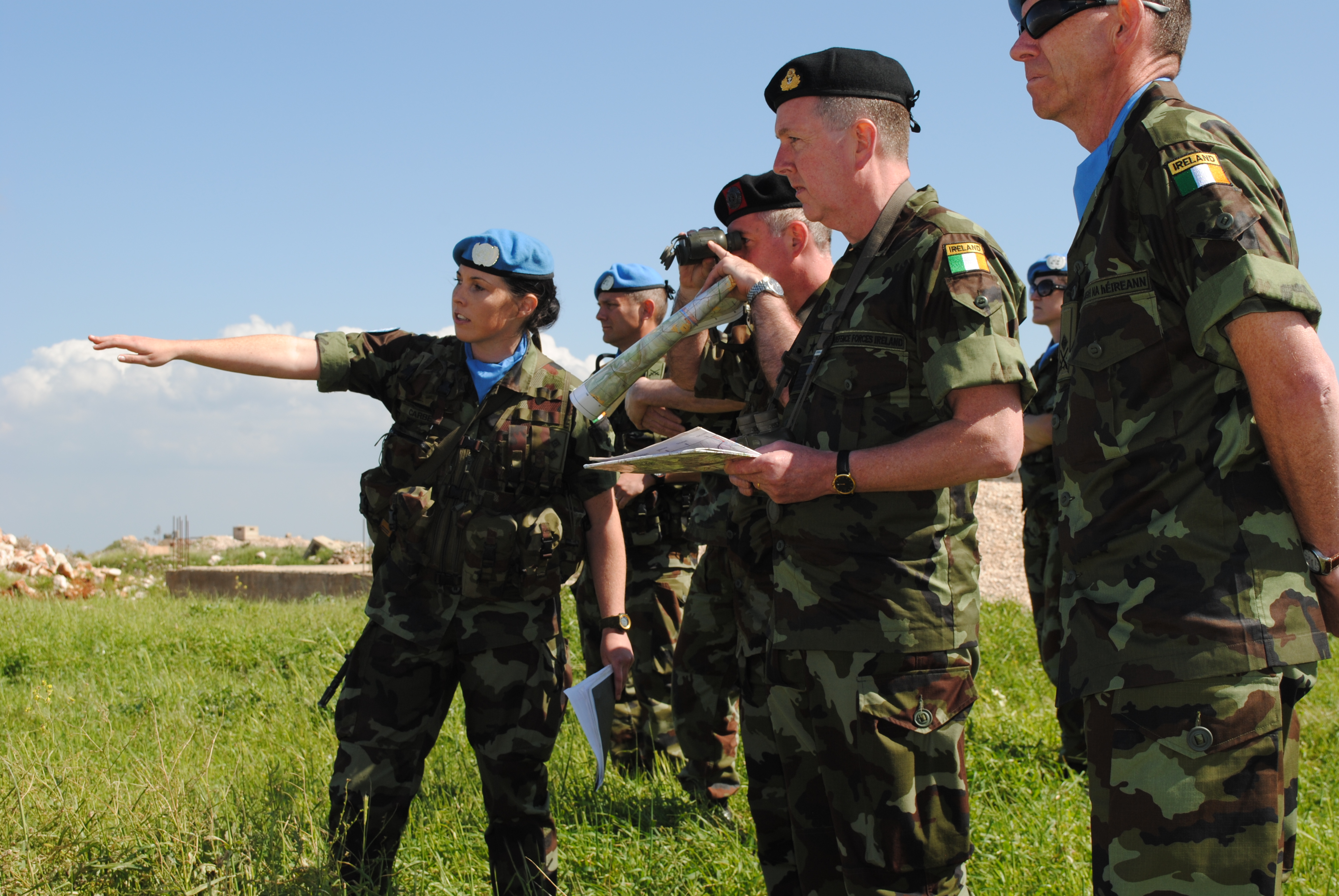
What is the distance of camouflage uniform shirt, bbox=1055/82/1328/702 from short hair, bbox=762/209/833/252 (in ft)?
4.84

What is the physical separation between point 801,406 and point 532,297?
5.01 ft

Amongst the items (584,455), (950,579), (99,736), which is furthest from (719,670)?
(99,736)

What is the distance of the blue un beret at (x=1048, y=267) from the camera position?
595 centimetres

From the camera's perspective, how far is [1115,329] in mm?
1852

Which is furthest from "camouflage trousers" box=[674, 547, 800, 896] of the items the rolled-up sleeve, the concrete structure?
the concrete structure

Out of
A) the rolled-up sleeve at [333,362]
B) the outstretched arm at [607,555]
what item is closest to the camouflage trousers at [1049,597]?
the outstretched arm at [607,555]

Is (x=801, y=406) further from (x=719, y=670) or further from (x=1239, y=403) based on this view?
(x=719, y=670)

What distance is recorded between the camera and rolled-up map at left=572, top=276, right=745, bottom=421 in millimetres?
2828

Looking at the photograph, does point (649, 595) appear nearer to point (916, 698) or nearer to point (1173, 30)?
point (916, 698)

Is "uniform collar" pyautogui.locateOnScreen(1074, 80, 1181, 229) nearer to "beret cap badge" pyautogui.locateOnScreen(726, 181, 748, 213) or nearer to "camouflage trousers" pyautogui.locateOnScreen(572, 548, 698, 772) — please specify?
"beret cap badge" pyautogui.locateOnScreen(726, 181, 748, 213)

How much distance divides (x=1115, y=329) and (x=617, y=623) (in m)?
2.21

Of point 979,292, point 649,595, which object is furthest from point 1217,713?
point 649,595

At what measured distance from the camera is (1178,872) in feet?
5.40

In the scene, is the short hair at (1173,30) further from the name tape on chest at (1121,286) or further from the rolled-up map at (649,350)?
the rolled-up map at (649,350)
